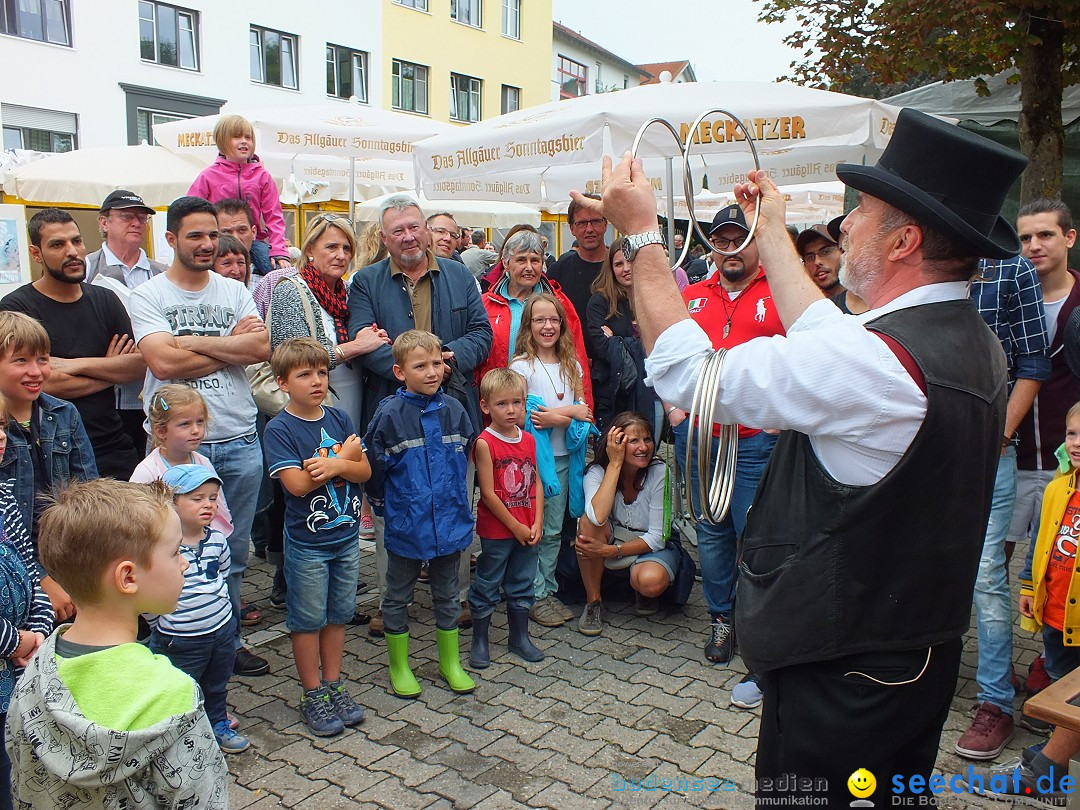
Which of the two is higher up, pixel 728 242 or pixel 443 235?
pixel 443 235

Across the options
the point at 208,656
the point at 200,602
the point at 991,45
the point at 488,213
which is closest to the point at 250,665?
the point at 208,656

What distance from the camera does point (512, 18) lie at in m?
32.1

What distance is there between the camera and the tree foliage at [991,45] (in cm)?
665

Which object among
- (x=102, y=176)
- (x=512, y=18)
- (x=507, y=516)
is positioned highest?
(x=512, y=18)

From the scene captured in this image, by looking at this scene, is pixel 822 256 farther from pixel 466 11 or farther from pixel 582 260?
pixel 466 11

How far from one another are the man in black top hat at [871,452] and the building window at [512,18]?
32.4m

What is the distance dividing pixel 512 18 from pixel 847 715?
3376cm

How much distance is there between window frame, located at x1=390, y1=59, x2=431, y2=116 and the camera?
27.7m

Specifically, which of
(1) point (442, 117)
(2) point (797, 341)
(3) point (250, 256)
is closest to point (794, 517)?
(2) point (797, 341)

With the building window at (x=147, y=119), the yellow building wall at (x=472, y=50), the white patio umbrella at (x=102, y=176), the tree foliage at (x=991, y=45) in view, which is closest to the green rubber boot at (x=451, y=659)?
the tree foliage at (x=991, y=45)

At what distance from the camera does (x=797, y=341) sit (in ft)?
6.07

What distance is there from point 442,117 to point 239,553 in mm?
26926

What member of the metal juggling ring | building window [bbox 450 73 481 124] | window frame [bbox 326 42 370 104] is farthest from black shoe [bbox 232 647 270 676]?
building window [bbox 450 73 481 124]

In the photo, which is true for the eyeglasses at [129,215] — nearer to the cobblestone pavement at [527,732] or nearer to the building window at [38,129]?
the cobblestone pavement at [527,732]
